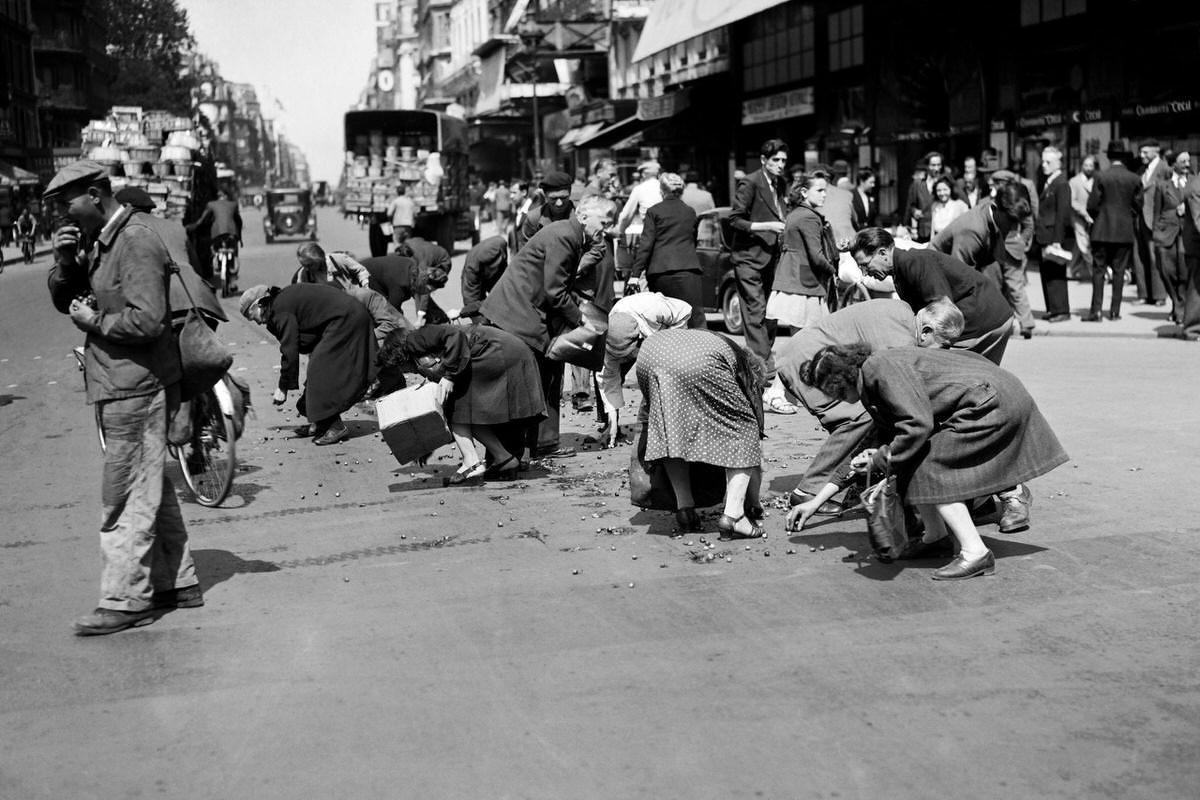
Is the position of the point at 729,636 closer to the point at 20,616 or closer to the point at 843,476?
the point at 843,476

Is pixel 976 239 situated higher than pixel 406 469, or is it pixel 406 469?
pixel 976 239

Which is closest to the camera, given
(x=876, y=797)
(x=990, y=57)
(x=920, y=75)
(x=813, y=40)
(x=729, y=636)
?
(x=876, y=797)

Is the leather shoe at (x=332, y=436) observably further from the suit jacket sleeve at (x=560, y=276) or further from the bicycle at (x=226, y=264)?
the bicycle at (x=226, y=264)

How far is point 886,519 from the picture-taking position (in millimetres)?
6562

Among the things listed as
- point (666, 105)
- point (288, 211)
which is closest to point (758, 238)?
point (666, 105)

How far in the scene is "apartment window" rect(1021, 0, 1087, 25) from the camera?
22.3 m

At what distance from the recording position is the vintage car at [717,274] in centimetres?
1647

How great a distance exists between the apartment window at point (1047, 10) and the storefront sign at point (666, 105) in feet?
48.7

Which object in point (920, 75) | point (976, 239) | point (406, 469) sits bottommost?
point (406, 469)

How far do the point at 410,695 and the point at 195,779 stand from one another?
2.92 ft

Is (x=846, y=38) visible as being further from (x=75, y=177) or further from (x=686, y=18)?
(x=75, y=177)

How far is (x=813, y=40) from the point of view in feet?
104

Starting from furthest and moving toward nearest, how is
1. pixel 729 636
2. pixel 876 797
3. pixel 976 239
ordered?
pixel 976 239, pixel 729 636, pixel 876 797

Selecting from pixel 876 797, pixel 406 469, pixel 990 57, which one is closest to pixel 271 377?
pixel 406 469
